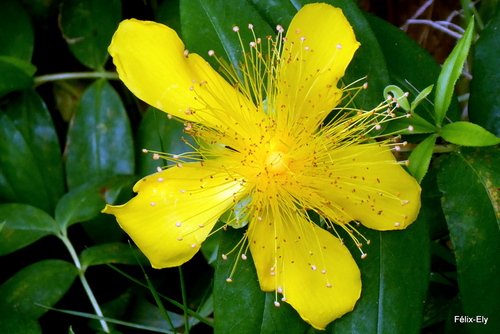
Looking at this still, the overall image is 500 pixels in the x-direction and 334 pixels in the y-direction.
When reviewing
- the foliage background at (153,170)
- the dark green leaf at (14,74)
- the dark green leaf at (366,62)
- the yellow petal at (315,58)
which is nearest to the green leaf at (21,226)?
the foliage background at (153,170)

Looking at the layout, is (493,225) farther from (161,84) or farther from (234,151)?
(161,84)

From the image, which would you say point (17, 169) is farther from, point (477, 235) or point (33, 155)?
point (477, 235)

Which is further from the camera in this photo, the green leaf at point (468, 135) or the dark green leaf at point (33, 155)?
the dark green leaf at point (33, 155)

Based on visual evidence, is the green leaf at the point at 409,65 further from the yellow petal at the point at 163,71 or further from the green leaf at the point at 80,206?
the green leaf at the point at 80,206

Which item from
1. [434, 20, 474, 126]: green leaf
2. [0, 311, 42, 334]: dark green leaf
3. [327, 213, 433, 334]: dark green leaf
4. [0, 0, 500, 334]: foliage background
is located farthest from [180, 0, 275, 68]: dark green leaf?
[0, 311, 42, 334]: dark green leaf

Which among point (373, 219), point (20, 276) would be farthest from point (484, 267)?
point (20, 276)

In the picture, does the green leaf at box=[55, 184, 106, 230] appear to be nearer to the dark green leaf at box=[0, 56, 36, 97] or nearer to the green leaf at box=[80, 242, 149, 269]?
the green leaf at box=[80, 242, 149, 269]

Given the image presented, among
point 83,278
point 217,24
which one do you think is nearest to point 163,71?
point 217,24
